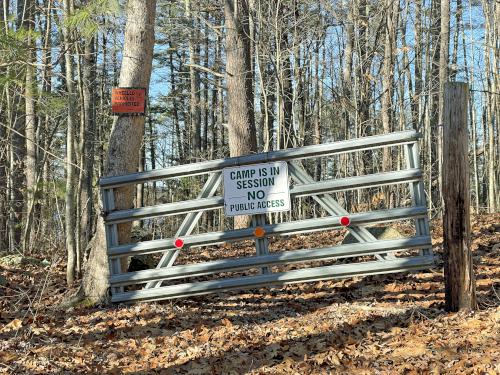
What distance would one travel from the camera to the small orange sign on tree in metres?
7.91

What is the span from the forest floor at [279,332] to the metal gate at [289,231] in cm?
43

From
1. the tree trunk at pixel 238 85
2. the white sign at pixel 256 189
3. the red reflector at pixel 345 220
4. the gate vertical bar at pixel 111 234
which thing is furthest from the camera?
the tree trunk at pixel 238 85

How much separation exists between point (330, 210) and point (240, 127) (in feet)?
20.9

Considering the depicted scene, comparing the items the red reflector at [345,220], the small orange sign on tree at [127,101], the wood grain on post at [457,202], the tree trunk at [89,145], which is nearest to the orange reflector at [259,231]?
the red reflector at [345,220]

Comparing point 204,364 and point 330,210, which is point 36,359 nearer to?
point 204,364

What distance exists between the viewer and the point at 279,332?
6.29 metres

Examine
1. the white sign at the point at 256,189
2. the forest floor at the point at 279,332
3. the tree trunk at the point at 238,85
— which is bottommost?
the forest floor at the point at 279,332

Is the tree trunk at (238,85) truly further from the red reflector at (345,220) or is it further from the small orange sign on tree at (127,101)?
the red reflector at (345,220)

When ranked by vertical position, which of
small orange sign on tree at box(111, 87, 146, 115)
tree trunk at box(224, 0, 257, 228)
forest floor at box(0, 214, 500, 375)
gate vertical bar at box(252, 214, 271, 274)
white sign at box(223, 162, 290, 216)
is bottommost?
forest floor at box(0, 214, 500, 375)

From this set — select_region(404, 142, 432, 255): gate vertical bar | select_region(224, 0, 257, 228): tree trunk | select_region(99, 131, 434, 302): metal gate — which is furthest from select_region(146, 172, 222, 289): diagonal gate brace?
select_region(224, 0, 257, 228): tree trunk

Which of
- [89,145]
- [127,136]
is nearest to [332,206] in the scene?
[127,136]

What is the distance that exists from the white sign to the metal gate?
0.08 meters

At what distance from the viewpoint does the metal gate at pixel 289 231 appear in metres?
6.54

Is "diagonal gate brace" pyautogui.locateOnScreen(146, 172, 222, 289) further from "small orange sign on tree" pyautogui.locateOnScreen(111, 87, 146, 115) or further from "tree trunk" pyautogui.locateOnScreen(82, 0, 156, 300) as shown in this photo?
"small orange sign on tree" pyautogui.locateOnScreen(111, 87, 146, 115)
